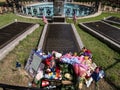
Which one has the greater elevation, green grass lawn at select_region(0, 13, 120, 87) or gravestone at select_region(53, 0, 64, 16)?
gravestone at select_region(53, 0, 64, 16)

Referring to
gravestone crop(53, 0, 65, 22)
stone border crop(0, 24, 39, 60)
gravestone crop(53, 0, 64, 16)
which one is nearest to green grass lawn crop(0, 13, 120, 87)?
stone border crop(0, 24, 39, 60)

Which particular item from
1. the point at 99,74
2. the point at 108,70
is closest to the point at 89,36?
the point at 108,70

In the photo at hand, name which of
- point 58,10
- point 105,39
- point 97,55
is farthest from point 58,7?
point 97,55

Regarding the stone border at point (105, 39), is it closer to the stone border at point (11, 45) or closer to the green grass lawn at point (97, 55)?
the green grass lawn at point (97, 55)

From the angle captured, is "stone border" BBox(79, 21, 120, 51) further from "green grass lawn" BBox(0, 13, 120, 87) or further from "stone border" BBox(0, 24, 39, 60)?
"stone border" BBox(0, 24, 39, 60)

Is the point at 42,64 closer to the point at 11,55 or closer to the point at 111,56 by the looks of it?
the point at 11,55

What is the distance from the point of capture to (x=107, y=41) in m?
11.4

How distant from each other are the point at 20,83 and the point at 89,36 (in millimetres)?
8304

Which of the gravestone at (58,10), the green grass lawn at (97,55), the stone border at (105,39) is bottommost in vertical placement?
the green grass lawn at (97,55)

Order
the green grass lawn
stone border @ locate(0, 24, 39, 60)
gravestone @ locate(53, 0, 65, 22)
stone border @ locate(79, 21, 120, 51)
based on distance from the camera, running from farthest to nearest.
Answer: gravestone @ locate(53, 0, 65, 22), stone border @ locate(79, 21, 120, 51), stone border @ locate(0, 24, 39, 60), the green grass lawn

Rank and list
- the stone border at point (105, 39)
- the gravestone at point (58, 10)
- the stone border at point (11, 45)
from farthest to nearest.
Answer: the gravestone at point (58, 10), the stone border at point (105, 39), the stone border at point (11, 45)

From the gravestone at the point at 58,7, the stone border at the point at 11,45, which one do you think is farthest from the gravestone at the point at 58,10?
the stone border at the point at 11,45

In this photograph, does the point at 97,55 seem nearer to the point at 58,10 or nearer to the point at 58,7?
the point at 58,10

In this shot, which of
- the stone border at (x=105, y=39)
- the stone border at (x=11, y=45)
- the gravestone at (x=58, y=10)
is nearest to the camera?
the stone border at (x=11, y=45)
